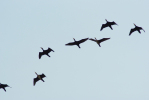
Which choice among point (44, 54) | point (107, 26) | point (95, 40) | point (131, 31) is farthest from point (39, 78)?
point (131, 31)

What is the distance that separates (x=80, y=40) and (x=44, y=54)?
9154mm

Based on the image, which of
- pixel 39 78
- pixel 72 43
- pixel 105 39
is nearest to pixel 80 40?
pixel 72 43

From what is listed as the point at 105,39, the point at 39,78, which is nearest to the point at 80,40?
the point at 105,39

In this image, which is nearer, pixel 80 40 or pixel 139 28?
pixel 80 40

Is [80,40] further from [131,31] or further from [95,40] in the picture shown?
[131,31]

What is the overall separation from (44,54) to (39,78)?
5730 millimetres

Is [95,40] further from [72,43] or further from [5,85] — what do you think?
[5,85]

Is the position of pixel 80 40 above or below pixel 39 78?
above

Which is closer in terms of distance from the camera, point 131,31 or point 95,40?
point 95,40

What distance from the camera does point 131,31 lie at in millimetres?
63031

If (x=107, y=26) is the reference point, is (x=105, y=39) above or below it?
below

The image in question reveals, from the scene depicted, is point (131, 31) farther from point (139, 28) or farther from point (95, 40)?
point (95, 40)

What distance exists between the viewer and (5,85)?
188 feet

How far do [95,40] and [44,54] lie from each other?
12481 mm
